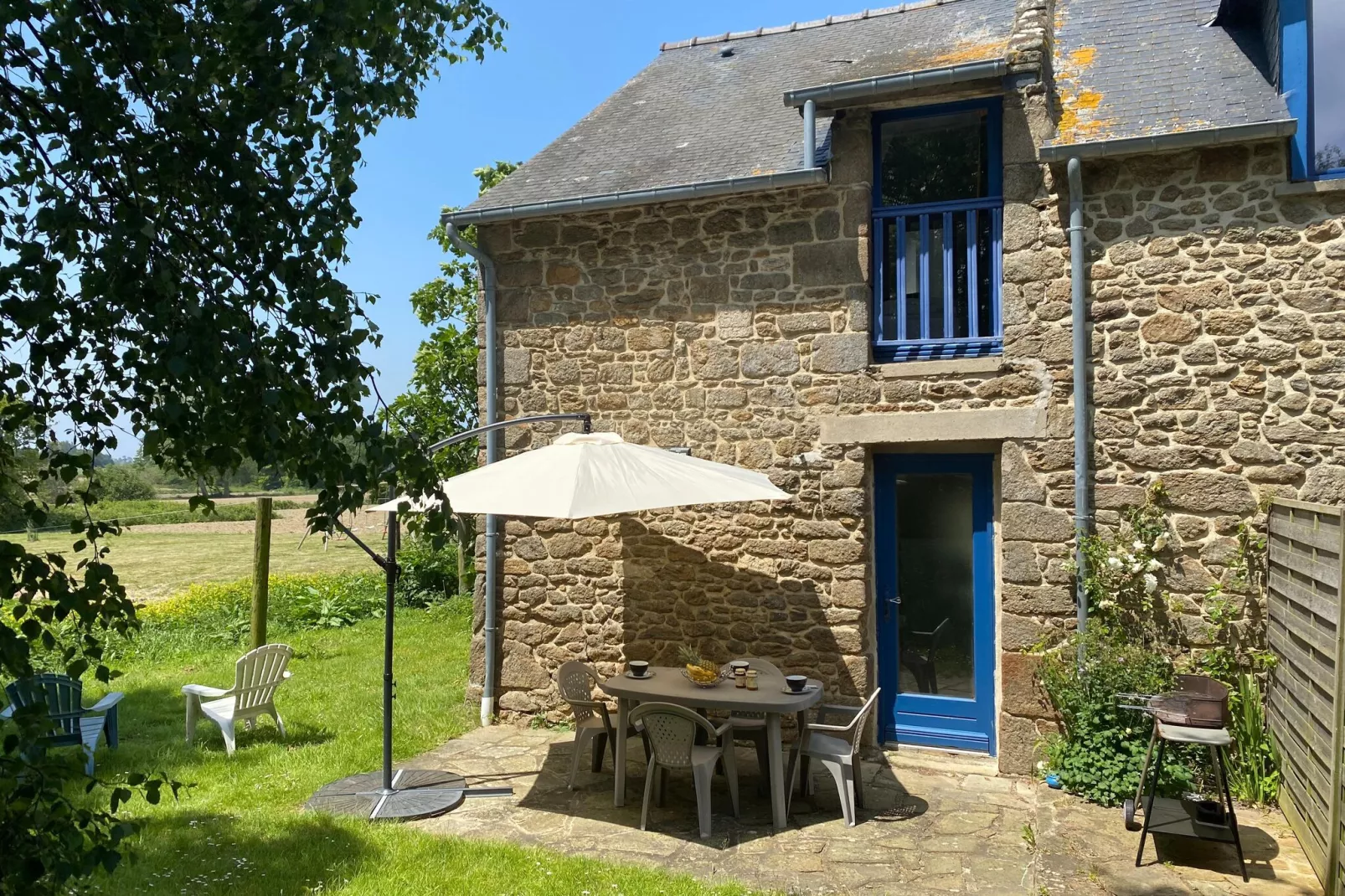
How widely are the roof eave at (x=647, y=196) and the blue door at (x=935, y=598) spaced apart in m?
2.18

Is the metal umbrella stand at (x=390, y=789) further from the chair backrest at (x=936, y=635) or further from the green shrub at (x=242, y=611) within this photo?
the green shrub at (x=242, y=611)

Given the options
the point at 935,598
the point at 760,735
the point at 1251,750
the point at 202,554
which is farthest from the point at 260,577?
the point at 202,554

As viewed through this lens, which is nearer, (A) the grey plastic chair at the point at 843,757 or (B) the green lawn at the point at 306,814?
(B) the green lawn at the point at 306,814

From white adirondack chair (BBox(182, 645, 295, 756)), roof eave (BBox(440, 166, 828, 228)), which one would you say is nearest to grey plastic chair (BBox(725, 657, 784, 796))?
roof eave (BBox(440, 166, 828, 228))

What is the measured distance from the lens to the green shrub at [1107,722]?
587cm

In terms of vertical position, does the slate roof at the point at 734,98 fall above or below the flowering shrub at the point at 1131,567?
above

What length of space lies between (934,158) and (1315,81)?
2389mm

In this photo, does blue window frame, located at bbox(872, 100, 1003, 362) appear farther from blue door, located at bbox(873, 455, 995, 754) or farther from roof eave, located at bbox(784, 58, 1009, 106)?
blue door, located at bbox(873, 455, 995, 754)

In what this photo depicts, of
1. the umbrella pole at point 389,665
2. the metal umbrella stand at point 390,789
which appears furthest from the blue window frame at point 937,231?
the umbrella pole at point 389,665

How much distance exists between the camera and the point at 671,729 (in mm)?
5508

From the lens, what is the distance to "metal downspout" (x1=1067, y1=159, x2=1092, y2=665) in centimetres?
630

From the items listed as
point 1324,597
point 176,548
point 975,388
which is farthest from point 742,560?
point 176,548

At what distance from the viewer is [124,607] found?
2.28 metres

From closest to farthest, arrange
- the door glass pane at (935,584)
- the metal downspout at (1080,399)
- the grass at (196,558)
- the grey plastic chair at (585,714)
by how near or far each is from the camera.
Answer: the metal downspout at (1080,399) → the grey plastic chair at (585,714) → the door glass pane at (935,584) → the grass at (196,558)
